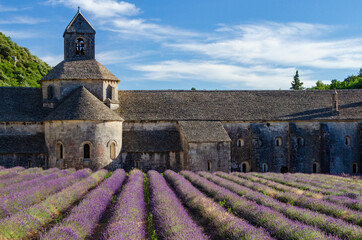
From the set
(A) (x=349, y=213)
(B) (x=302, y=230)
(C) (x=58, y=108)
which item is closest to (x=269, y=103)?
(C) (x=58, y=108)

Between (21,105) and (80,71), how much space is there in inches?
226

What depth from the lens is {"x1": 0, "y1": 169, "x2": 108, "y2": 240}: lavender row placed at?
9.40 metres

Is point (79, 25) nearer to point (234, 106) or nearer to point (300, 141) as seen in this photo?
point (234, 106)

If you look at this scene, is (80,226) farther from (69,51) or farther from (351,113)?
(351,113)

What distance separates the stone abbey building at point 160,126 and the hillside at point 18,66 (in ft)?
99.6

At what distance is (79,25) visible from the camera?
109 feet

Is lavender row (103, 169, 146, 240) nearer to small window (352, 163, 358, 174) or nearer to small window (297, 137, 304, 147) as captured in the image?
small window (297, 137, 304, 147)

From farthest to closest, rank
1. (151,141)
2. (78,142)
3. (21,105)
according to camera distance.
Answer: (21,105) → (151,141) → (78,142)

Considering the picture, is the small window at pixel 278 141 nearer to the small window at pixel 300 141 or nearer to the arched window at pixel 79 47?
the small window at pixel 300 141

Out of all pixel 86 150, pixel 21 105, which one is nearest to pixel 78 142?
pixel 86 150

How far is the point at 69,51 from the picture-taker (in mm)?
33094

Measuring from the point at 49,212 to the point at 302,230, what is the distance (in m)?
7.94

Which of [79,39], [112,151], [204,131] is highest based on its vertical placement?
[79,39]

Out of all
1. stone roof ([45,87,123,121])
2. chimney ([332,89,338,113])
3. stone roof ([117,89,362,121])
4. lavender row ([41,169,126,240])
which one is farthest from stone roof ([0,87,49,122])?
chimney ([332,89,338,113])
